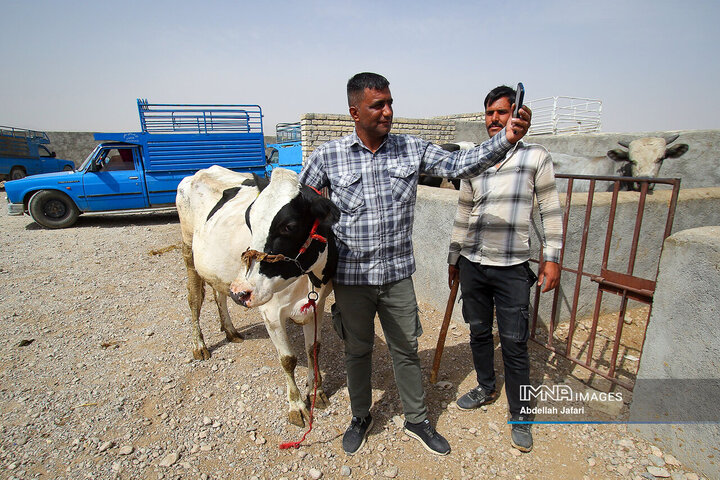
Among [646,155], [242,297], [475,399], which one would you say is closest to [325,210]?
[242,297]

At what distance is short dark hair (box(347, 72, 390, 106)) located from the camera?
6.28ft

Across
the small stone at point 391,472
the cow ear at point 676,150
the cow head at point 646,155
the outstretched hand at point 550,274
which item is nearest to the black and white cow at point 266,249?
the small stone at point 391,472

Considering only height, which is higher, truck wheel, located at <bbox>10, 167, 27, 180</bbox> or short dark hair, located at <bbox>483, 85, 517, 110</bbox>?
short dark hair, located at <bbox>483, 85, 517, 110</bbox>

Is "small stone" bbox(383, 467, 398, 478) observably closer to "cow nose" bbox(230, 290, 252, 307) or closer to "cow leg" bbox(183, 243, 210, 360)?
"cow nose" bbox(230, 290, 252, 307)

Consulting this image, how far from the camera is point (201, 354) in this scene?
3.50m

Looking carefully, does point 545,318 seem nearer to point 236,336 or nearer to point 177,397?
point 236,336

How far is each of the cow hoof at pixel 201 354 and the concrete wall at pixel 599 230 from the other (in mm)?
2445

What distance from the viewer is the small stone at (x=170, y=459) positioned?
229 centimetres

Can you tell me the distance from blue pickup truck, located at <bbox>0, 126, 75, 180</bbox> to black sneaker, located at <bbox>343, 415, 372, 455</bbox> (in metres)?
17.8

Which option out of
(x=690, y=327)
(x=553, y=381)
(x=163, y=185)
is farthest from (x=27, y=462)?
(x=163, y=185)

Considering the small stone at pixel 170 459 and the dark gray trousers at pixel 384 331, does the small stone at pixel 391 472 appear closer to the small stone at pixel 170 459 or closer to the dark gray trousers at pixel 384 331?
the dark gray trousers at pixel 384 331

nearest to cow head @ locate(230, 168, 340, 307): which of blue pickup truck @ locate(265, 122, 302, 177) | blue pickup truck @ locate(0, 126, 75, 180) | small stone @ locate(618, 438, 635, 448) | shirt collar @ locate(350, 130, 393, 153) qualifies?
shirt collar @ locate(350, 130, 393, 153)

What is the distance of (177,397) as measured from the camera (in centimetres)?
294

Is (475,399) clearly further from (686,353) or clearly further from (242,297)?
(242,297)
